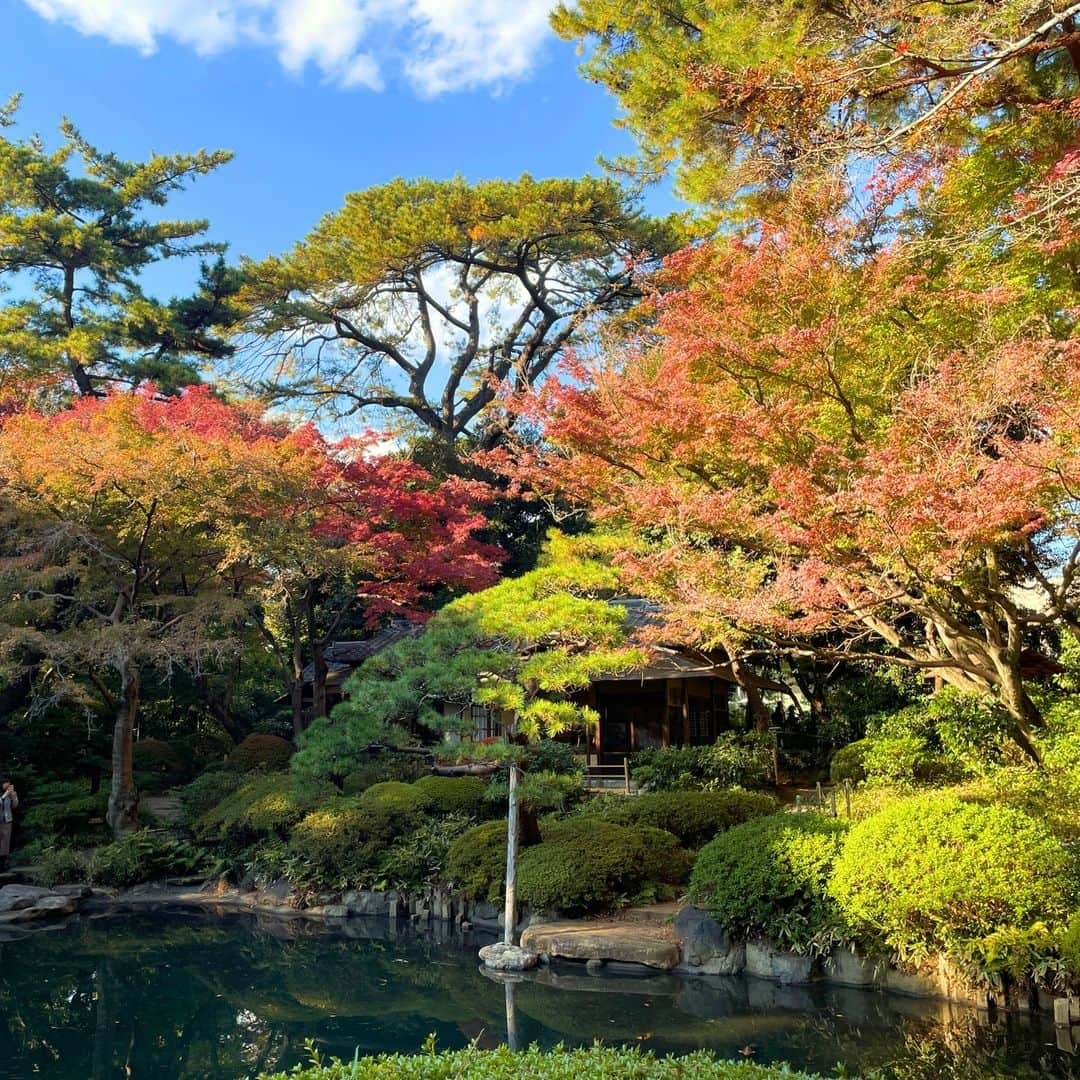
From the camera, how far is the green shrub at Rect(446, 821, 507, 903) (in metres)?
9.96

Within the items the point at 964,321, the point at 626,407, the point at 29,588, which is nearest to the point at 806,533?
the point at 626,407

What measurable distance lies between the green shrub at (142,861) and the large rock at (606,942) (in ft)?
20.2

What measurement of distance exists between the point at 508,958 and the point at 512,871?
0.83 metres

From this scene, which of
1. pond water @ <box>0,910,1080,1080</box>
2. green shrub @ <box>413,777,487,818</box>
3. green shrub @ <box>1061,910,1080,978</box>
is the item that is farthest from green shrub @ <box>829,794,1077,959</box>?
green shrub @ <box>413,777,487,818</box>

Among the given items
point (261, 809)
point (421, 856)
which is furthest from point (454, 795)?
point (261, 809)

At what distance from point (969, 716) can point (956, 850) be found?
567 cm

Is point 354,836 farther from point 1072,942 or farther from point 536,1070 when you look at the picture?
point 536,1070

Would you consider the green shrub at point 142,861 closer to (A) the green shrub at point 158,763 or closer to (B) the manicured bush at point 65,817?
(B) the manicured bush at point 65,817

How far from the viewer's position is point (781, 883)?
7.63 metres

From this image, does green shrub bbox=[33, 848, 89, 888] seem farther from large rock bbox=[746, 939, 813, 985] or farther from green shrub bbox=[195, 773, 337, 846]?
large rock bbox=[746, 939, 813, 985]

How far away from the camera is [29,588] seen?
12.9 m

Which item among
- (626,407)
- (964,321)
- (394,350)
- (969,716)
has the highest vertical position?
(394,350)

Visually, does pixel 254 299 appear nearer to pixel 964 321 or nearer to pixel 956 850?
pixel 964 321

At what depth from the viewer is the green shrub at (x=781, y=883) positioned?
7484 millimetres
